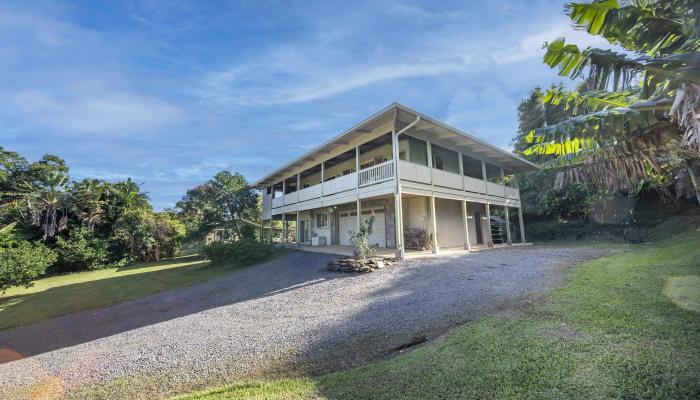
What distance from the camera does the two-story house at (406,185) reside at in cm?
1195

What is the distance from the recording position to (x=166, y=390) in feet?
12.2

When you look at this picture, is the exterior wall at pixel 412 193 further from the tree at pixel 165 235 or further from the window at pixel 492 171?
the tree at pixel 165 235

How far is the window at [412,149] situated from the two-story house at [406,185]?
5 centimetres

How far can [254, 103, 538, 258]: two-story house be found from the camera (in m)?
11.9

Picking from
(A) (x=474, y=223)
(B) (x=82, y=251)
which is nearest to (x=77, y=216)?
(B) (x=82, y=251)

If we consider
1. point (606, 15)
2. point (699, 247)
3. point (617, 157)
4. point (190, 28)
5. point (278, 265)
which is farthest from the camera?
point (278, 265)

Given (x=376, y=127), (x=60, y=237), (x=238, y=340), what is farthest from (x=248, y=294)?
(x=60, y=237)

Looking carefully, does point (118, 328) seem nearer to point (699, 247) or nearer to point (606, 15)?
point (606, 15)

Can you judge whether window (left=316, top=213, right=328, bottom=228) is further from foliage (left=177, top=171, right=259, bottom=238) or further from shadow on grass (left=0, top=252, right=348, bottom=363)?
foliage (left=177, top=171, right=259, bottom=238)

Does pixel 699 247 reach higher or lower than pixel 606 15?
lower

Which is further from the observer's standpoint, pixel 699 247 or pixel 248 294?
pixel 248 294

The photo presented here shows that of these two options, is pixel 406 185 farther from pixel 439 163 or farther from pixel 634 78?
pixel 634 78

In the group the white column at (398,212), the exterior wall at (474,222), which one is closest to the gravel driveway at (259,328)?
the white column at (398,212)

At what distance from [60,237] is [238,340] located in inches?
929
